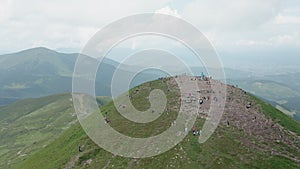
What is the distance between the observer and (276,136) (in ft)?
240

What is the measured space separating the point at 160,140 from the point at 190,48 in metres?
32.3

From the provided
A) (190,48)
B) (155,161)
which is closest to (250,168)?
(155,161)

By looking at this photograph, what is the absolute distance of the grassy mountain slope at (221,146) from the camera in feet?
197

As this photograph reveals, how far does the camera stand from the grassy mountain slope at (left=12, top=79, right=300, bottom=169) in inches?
2362

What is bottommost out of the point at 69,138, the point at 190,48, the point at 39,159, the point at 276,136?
the point at 39,159

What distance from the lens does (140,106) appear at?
94375mm

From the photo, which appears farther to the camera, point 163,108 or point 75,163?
point 163,108

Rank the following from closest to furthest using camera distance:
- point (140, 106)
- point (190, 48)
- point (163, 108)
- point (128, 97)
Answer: point (190, 48)
point (163, 108)
point (140, 106)
point (128, 97)

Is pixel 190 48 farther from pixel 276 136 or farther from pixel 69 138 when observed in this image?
pixel 69 138

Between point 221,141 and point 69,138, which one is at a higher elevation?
point 221,141

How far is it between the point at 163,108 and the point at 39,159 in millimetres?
42133

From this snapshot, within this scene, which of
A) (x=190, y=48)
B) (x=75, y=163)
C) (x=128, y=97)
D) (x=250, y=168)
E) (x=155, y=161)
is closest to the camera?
(x=190, y=48)

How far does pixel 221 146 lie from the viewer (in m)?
64.4

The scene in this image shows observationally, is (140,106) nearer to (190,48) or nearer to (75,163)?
(75,163)
